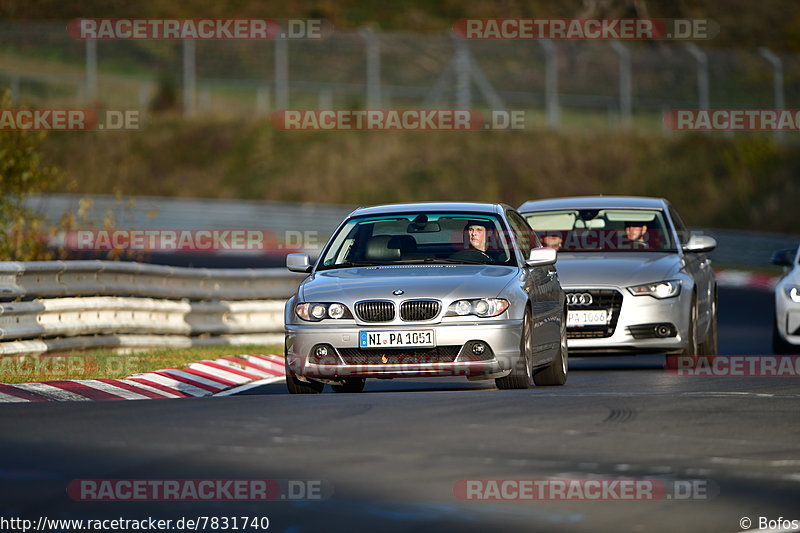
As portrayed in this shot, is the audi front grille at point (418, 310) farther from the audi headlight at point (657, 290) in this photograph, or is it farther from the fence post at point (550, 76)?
the fence post at point (550, 76)

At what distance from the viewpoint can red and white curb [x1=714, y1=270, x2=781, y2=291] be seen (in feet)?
111

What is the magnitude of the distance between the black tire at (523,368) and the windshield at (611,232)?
4.18 meters

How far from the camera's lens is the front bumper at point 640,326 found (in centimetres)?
1516

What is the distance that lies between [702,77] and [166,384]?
31.0m

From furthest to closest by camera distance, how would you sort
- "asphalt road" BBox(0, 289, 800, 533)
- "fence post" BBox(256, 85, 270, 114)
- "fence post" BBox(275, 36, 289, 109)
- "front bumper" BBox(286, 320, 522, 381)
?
"fence post" BBox(256, 85, 270, 114) → "fence post" BBox(275, 36, 289, 109) → "front bumper" BBox(286, 320, 522, 381) → "asphalt road" BBox(0, 289, 800, 533)

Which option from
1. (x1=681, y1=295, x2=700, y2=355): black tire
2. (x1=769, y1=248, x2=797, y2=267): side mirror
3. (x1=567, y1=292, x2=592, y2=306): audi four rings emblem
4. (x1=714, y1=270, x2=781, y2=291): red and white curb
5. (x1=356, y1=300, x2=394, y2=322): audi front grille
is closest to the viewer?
(x1=356, y1=300, x2=394, y2=322): audi front grille

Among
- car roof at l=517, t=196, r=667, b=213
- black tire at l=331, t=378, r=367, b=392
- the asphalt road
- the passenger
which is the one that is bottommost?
black tire at l=331, t=378, r=367, b=392

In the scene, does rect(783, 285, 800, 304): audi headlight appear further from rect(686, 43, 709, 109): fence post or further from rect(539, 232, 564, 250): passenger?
rect(686, 43, 709, 109): fence post

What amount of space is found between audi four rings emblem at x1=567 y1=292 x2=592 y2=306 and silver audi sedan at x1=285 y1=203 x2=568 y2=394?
2.33 metres

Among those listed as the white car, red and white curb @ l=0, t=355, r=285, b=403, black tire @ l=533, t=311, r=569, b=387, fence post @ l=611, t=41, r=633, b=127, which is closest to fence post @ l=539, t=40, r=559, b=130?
fence post @ l=611, t=41, r=633, b=127

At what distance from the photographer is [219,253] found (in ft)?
132

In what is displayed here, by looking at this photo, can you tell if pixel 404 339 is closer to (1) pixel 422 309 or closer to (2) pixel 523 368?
(1) pixel 422 309

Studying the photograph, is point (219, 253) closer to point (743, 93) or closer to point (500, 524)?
point (743, 93)

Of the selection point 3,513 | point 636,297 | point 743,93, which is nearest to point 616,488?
point 3,513
